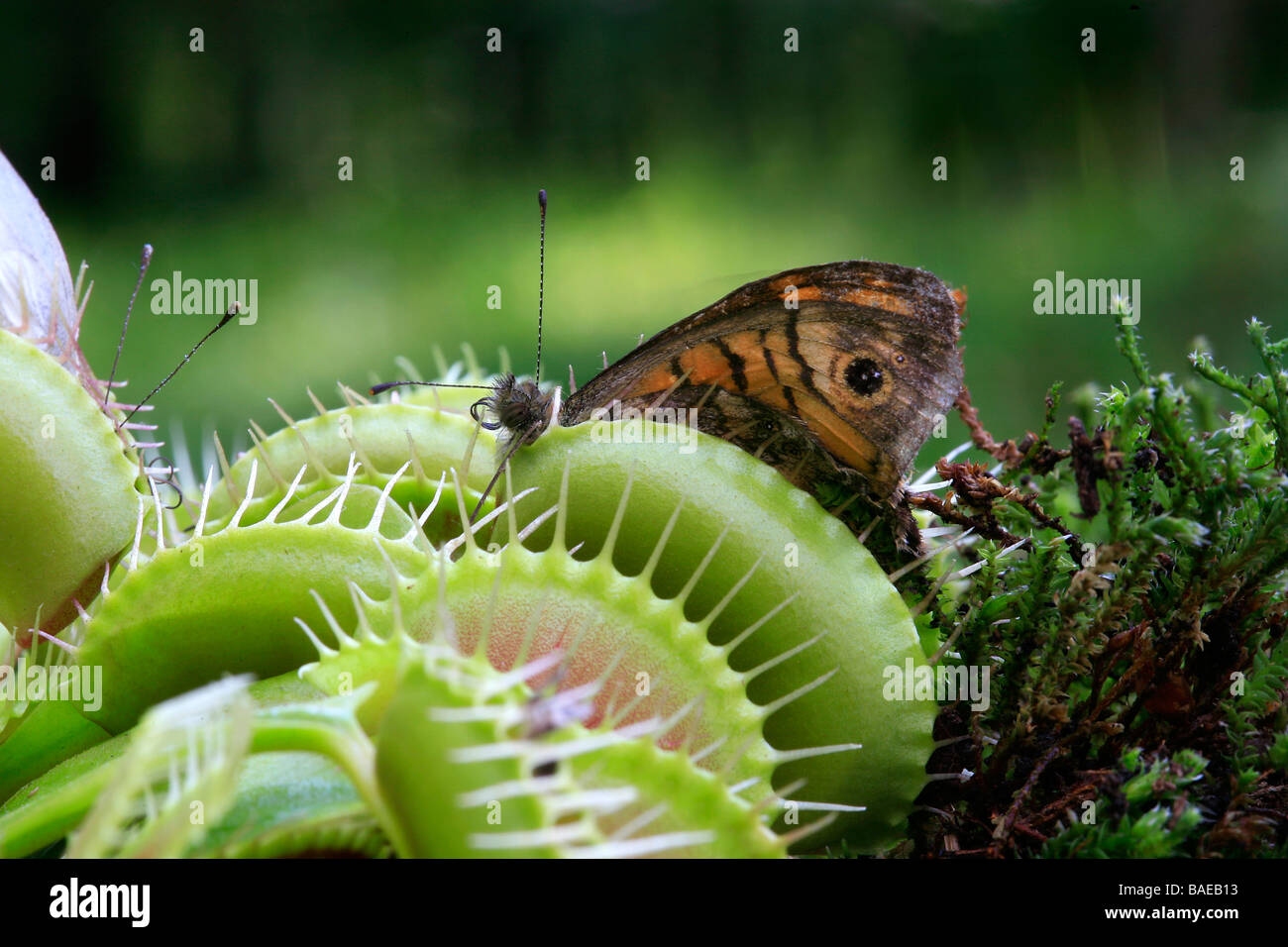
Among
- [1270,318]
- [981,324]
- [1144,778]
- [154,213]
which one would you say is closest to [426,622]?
[1144,778]

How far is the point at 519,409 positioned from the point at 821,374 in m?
0.27

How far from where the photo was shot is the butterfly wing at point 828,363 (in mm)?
960

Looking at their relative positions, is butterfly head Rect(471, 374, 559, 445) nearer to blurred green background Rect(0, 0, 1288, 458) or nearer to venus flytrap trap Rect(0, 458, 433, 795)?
venus flytrap trap Rect(0, 458, 433, 795)

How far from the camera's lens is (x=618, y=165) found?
17.2 ft

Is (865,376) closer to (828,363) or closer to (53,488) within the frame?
(828,363)

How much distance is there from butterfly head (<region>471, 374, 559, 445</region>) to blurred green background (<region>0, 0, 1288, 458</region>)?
94.5 inches

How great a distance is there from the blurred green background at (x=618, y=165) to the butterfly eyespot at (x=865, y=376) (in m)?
2.48

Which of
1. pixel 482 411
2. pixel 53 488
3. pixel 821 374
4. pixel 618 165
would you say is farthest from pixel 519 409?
pixel 618 165

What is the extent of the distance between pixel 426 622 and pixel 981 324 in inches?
131

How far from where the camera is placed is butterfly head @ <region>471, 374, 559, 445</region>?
1.01 meters

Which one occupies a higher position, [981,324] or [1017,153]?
[1017,153]

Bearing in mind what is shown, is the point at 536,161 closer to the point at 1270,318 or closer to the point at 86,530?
the point at 1270,318
